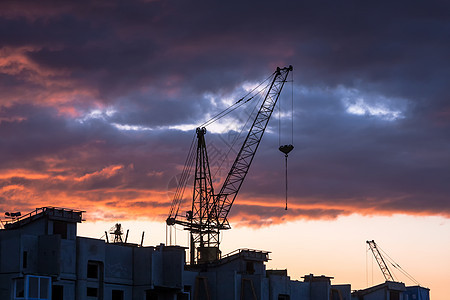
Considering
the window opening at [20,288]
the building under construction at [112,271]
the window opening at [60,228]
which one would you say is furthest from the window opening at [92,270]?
the window opening at [20,288]

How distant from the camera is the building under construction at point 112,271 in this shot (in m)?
105

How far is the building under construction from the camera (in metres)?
105

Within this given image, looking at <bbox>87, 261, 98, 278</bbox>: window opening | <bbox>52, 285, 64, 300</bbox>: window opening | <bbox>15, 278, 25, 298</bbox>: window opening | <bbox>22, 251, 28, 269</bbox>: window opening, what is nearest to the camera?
<bbox>15, 278, 25, 298</bbox>: window opening

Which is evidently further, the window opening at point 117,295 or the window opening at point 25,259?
the window opening at point 117,295

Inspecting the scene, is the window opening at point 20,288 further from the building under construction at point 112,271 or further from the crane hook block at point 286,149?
the crane hook block at point 286,149

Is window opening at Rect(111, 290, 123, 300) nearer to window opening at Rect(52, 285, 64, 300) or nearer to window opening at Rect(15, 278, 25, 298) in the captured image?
window opening at Rect(52, 285, 64, 300)

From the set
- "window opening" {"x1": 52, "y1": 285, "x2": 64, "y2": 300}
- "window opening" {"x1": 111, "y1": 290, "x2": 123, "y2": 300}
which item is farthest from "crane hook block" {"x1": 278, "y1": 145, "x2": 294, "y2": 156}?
"window opening" {"x1": 52, "y1": 285, "x2": 64, "y2": 300}

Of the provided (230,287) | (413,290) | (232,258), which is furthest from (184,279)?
(413,290)

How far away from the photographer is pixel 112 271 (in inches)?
4653

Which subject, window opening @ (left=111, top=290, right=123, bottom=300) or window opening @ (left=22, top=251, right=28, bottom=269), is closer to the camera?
window opening @ (left=22, top=251, right=28, bottom=269)

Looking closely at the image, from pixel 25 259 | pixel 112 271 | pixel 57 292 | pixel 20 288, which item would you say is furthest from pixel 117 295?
pixel 20 288

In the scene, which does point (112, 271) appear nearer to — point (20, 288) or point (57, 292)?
point (57, 292)

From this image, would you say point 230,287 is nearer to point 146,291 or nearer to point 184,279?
point 184,279

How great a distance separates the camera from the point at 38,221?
111m
